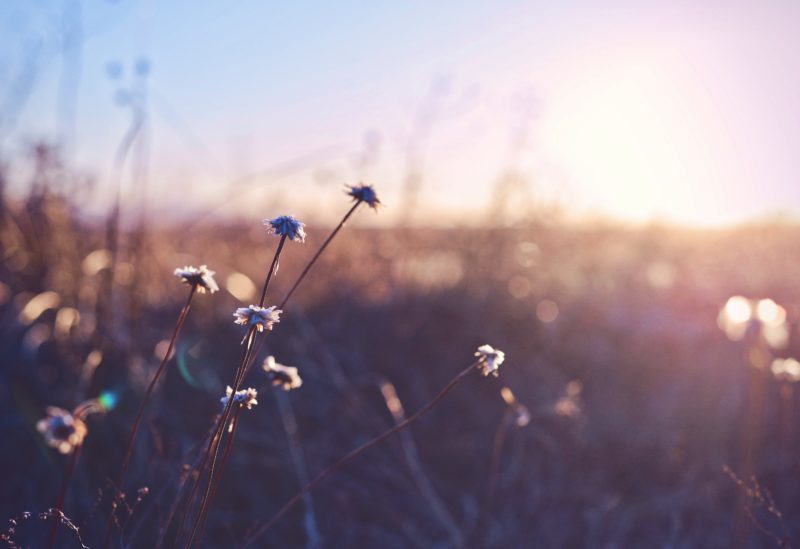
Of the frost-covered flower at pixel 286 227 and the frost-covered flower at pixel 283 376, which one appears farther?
the frost-covered flower at pixel 283 376

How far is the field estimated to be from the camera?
233cm

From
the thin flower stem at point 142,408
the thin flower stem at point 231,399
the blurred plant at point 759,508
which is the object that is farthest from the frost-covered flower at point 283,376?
the blurred plant at point 759,508

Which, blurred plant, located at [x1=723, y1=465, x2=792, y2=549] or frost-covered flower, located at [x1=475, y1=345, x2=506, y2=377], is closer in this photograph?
frost-covered flower, located at [x1=475, y1=345, x2=506, y2=377]

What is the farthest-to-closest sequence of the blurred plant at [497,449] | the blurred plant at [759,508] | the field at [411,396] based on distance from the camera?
the field at [411,396], the blurred plant at [497,449], the blurred plant at [759,508]

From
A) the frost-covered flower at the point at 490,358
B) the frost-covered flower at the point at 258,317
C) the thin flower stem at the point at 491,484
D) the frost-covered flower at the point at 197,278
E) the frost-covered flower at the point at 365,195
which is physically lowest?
the thin flower stem at the point at 491,484

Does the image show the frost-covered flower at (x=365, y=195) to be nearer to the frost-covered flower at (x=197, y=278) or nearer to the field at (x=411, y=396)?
the frost-covered flower at (x=197, y=278)

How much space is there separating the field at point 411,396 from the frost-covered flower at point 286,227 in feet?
1.85

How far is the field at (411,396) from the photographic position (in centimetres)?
233

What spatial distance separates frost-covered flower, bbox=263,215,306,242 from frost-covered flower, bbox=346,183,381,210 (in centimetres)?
11

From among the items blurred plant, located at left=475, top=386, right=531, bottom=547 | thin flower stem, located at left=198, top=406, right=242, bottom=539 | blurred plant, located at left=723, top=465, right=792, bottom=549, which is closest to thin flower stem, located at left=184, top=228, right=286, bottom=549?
thin flower stem, located at left=198, top=406, right=242, bottom=539

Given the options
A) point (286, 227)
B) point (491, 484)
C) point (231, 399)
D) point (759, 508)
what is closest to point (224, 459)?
point (231, 399)

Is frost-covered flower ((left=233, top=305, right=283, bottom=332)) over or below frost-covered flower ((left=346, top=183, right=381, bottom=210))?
below

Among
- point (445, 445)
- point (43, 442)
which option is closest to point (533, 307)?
point (445, 445)

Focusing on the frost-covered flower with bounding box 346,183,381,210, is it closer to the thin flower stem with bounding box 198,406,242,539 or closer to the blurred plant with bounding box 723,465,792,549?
the thin flower stem with bounding box 198,406,242,539
